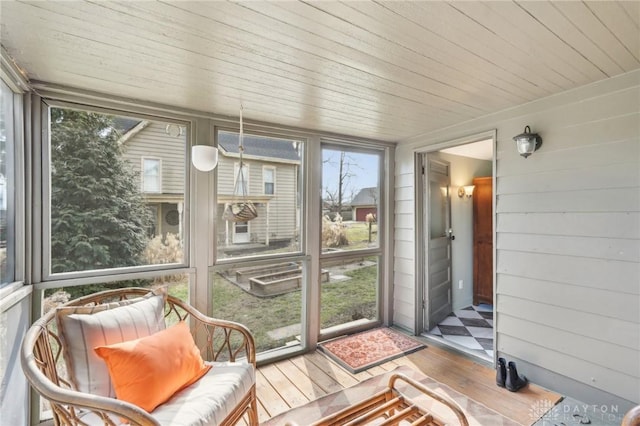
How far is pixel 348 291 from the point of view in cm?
351

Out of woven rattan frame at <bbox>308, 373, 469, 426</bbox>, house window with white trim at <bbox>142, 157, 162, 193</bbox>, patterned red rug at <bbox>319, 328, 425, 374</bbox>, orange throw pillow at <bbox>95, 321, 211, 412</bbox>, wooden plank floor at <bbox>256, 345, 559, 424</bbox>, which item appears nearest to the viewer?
orange throw pillow at <bbox>95, 321, 211, 412</bbox>

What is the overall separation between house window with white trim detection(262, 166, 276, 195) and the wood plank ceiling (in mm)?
665

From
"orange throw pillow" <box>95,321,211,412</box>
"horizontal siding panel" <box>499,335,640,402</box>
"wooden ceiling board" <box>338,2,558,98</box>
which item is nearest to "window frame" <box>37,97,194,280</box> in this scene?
"orange throw pillow" <box>95,321,211,412</box>

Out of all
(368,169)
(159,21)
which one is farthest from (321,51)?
(368,169)

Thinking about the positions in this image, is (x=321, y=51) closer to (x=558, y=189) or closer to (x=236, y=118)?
(x=236, y=118)

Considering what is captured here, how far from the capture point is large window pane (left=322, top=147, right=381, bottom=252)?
10.9 ft

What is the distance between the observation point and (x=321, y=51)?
5.28 ft

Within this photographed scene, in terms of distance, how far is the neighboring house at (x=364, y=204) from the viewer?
139 inches

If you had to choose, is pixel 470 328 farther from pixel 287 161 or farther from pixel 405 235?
pixel 287 161

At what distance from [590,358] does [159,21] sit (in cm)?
327

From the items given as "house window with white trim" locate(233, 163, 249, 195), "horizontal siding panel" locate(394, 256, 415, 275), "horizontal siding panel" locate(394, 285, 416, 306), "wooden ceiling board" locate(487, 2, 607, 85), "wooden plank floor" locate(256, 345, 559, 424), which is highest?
"wooden ceiling board" locate(487, 2, 607, 85)

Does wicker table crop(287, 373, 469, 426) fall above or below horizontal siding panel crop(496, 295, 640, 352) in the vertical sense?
below

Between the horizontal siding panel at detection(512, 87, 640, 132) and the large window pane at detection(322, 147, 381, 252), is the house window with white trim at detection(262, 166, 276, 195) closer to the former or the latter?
the large window pane at detection(322, 147, 381, 252)

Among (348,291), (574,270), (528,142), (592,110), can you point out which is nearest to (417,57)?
(528,142)
